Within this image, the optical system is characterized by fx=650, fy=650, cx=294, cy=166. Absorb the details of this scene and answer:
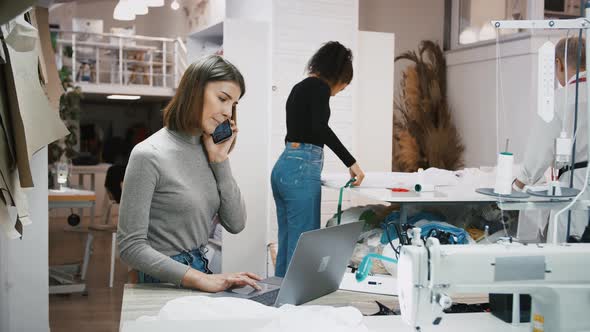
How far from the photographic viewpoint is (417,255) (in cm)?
141

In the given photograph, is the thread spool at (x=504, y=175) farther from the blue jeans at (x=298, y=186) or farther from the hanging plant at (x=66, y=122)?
the hanging plant at (x=66, y=122)

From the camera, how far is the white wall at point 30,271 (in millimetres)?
2996

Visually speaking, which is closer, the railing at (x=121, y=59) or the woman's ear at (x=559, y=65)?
the woman's ear at (x=559, y=65)

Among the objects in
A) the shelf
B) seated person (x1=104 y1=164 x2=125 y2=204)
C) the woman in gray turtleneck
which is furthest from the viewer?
seated person (x1=104 y1=164 x2=125 y2=204)

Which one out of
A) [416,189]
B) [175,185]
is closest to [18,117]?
[175,185]

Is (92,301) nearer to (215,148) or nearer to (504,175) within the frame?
(215,148)

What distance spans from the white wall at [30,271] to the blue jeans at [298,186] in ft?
4.37

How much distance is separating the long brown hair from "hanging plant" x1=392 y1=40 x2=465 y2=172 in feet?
15.0

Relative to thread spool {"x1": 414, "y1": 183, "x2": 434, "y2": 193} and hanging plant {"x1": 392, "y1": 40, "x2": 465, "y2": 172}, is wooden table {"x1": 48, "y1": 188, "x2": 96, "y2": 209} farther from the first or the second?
hanging plant {"x1": 392, "y1": 40, "x2": 465, "y2": 172}

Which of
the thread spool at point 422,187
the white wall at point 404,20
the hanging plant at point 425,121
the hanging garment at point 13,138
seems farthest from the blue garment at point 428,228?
the white wall at point 404,20

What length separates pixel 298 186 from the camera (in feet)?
12.4

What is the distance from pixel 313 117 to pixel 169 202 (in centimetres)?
189

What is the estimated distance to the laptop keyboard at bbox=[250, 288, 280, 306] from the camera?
178cm

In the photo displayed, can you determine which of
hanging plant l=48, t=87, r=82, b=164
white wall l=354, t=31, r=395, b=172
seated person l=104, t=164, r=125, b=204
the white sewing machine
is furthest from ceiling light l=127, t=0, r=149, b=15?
the white sewing machine
